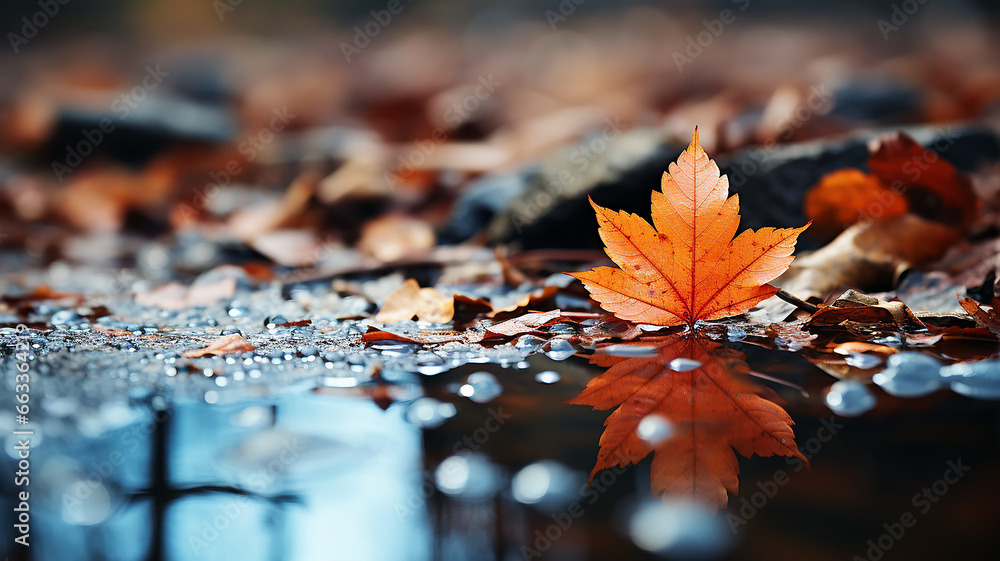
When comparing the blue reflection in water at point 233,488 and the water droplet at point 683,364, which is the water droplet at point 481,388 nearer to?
the blue reflection in water at point 233,488

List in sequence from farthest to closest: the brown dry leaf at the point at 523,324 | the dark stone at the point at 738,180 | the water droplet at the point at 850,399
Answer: the dark stone at the point at 738,180
the brown dry leaf at the point at 523,324
the water droplet at the point at 850,399

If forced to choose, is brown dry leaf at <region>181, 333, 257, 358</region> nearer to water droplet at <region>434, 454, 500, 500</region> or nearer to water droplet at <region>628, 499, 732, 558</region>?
water droplet at <region>434, 454, 500, 500</region>

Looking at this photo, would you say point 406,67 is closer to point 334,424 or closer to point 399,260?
point 399,260

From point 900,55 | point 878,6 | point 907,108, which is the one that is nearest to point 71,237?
point 907,108

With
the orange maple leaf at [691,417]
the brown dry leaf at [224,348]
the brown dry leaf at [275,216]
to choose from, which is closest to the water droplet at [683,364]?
the orange maple leaf at [691,417]

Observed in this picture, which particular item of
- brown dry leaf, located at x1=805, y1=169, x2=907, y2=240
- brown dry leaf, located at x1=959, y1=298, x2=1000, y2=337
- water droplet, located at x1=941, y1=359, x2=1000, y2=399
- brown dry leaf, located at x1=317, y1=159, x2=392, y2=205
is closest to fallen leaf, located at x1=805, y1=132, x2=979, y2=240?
brown dry leaf, located at x1=805, y1=169, x2=907, y2=240

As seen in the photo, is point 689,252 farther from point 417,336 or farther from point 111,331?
point 111,331

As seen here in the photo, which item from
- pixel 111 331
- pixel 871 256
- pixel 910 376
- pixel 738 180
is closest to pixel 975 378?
pixel 910 376
